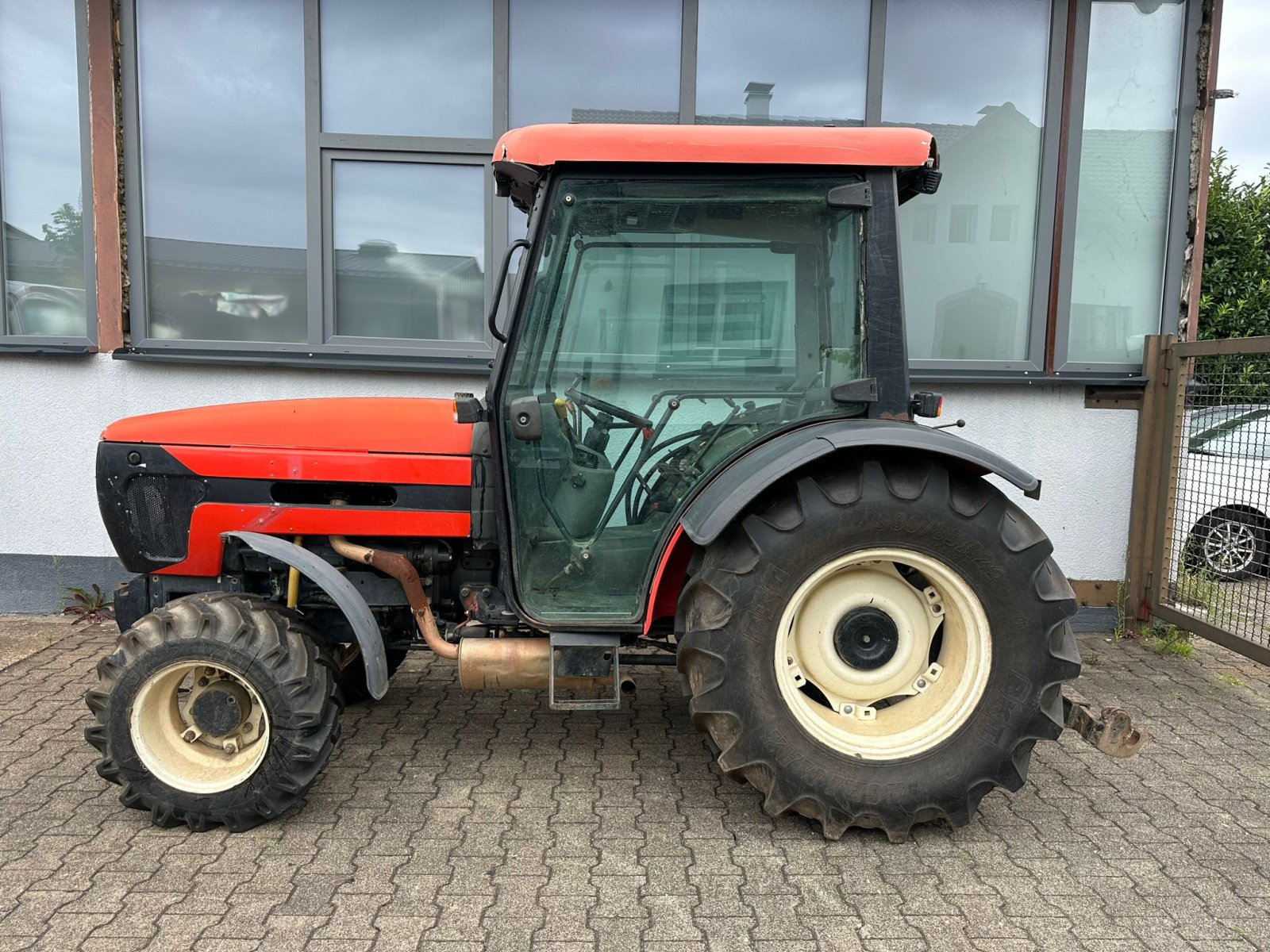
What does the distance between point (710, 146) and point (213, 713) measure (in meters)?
2.24

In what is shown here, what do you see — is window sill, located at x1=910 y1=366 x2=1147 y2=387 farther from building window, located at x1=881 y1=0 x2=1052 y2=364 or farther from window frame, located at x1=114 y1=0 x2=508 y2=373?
window frame, located at x1=114 y1=0 x2=508 y2=373

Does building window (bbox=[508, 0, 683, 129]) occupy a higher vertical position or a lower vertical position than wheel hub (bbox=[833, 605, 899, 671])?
higher

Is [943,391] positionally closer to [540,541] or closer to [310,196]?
[540,541]

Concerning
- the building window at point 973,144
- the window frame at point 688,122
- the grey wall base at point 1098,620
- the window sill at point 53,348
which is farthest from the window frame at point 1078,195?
the window sill at point 53,348

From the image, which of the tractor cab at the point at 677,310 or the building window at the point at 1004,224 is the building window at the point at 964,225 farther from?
the tractor cab at the point at 677,310

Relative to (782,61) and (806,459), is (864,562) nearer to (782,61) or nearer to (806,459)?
(806,459)

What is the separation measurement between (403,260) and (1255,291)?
8.52 m

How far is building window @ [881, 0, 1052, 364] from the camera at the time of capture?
493cm

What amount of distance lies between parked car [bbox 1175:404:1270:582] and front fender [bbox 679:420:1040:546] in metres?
2.47

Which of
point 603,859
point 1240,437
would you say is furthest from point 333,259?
point 1240,437

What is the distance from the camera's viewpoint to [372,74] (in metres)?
4.88

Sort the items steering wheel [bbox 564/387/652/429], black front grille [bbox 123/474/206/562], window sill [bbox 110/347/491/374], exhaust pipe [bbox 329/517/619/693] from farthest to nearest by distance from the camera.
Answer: window sill [bbox 110/347/491/374] < black front grille [bbox 123/474/206/562] < exhaust pipe [bbox 329/517/619/693] < steering wheel [bbox 564/387/652/429]

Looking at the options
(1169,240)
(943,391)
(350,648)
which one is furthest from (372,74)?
(1169,240)

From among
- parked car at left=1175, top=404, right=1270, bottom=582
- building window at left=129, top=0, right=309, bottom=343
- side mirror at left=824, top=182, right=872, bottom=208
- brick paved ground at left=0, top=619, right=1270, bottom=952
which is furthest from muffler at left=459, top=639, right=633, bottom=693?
parked car at left=1175, top=404, right=1270, bottom=582
